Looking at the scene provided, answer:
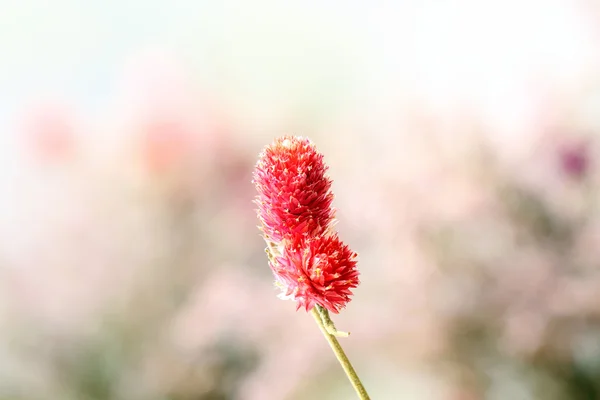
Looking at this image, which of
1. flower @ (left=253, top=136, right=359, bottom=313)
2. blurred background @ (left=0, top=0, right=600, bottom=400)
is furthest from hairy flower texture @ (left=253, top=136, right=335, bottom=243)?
blurred background @ (left=0, top=0, right=600, bottom=400)

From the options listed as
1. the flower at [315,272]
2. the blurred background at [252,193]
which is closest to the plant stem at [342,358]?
the flower at [315,272]

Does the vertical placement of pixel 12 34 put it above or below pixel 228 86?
above

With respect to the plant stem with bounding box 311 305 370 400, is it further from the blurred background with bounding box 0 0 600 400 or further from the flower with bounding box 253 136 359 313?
the blurred background with bounding box 0 0 600 400

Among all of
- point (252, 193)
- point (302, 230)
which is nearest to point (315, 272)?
point (302, 230)

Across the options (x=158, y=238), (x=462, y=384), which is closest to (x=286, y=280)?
(x=158, y=238)

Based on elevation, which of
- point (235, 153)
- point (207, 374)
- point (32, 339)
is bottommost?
point (207, 374)

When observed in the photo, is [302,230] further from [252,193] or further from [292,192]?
[252,193]

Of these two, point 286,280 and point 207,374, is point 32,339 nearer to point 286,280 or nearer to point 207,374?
point 207,374

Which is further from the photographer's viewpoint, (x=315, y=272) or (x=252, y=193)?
(x=252, y=193)
